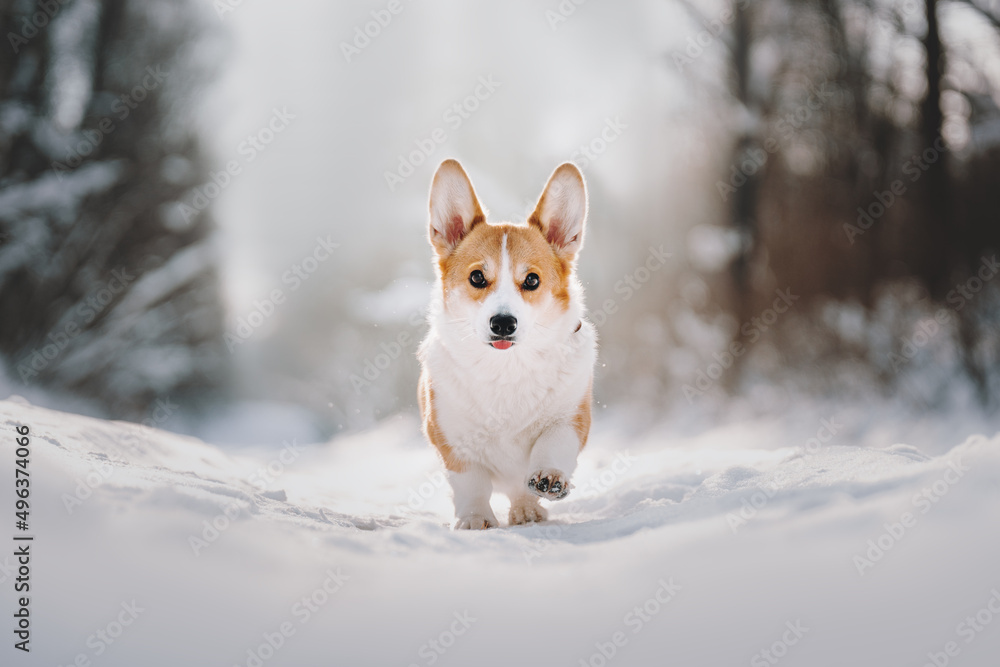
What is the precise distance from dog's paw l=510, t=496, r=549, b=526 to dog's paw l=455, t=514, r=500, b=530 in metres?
0.17

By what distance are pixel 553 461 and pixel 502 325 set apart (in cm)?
65

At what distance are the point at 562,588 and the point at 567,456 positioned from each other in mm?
1094

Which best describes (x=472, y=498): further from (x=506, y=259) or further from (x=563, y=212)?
(x=563, y=212)

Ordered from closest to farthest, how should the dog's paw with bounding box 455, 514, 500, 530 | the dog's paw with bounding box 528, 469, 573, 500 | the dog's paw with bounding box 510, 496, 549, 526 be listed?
1. the dog's paw with bounding box 528, 469, 573, 500
2. the dog's paw with bounding box 455, 514, 500, 530
3. the dog's paw with bounding box 510, 496, 549, 526

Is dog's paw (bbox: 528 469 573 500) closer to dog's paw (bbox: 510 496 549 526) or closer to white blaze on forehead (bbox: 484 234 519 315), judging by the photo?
dog's paw (bbox: 510 496 549 526)

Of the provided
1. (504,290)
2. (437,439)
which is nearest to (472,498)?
(437,439)

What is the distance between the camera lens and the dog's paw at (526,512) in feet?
10.5

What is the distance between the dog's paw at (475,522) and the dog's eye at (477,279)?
3.55ft

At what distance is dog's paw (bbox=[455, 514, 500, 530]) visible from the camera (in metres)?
2.99

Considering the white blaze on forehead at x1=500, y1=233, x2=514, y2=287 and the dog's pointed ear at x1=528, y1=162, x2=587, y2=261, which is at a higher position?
the dog's pointed ear at x1=528, y1=162, x2=587, y2=261

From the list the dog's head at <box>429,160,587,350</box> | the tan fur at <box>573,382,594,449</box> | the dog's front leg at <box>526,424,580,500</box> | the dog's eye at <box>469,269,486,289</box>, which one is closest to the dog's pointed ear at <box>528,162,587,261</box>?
the dog's head at <box>429,160,587,350</box>

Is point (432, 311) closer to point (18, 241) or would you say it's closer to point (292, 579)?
point (292, 579)

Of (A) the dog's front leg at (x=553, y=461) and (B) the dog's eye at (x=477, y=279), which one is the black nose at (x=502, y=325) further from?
(A) the dog's front leg at (x=553, y=461)

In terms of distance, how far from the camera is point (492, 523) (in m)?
3.06
